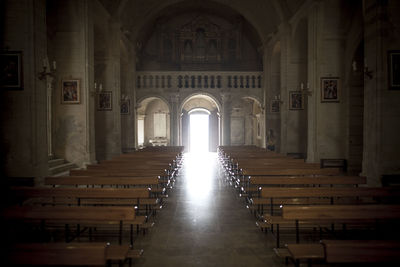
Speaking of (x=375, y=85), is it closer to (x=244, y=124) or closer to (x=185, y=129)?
(x=244, y=124)

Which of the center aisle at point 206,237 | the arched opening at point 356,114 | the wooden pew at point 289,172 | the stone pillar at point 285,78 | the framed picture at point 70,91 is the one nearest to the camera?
the center aisle at point 206,237

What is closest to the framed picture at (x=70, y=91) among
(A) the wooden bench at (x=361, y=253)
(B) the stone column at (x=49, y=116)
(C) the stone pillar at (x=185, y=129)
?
(B) the stone column at (x=49, y=116)

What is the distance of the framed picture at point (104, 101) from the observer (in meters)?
15.9

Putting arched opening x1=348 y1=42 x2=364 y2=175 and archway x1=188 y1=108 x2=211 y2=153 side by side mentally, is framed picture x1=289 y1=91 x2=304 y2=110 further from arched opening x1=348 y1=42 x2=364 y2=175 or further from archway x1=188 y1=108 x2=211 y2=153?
archway x1=188 y1=108 x2=211 y2=153

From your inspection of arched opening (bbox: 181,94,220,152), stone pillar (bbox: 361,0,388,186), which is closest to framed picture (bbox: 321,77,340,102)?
stone pillar (bbox: 361,0,388,186)

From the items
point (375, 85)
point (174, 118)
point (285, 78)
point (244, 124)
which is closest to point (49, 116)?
point (375, 85)

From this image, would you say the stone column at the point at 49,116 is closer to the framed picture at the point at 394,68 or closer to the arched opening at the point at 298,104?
the arched opening at the point at 298,104

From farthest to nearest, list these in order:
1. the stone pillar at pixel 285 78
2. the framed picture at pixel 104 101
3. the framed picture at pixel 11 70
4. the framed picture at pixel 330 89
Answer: the stone pillar at pixel 285 78, the framed picture at pixel 104 101, the framed picture at pixel 330 89, the framed picture at pixel 11 70

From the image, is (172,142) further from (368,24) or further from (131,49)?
(368,24)

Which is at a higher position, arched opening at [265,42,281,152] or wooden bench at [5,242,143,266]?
arched opening at [265,42,281,152]

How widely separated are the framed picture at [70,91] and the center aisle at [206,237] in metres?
6.13

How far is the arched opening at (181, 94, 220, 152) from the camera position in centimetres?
2983

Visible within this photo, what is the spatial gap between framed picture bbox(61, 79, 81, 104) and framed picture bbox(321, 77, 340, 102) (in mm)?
9660

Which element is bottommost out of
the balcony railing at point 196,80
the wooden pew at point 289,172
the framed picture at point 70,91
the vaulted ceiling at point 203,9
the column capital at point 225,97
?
the wooden pew at point 289,172
